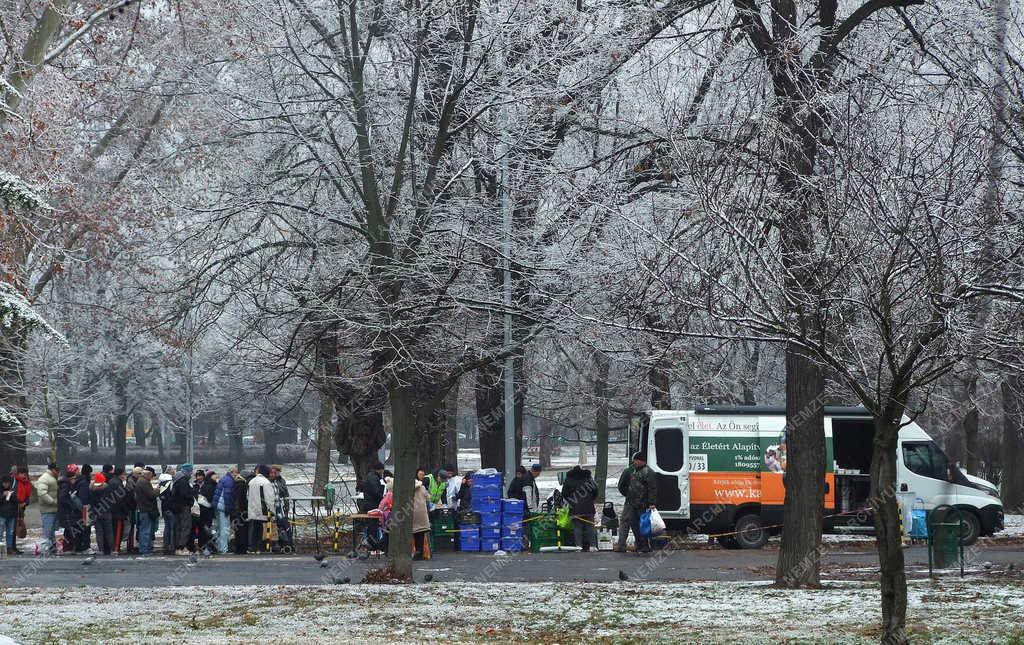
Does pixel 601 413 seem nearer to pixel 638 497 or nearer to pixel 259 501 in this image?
pixel 638 497

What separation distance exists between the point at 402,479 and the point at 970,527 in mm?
13181

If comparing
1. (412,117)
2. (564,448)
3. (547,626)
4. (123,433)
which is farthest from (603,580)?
(564,448)

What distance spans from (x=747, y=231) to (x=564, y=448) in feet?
326

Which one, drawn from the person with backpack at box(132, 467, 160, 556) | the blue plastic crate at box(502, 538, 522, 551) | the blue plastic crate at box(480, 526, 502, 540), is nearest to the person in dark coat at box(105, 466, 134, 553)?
the person with backpack at box(132, 467, 160, 556)

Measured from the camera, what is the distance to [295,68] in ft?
57.5

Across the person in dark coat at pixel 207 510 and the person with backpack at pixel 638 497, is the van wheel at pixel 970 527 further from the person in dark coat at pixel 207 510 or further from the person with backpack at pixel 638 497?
the person in dark coat at pixel 207 510

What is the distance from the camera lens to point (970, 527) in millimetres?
25000

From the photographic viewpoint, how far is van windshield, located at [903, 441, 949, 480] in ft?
84.1

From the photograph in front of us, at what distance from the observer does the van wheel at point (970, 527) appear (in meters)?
24.7

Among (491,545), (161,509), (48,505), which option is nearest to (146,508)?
(161,509)

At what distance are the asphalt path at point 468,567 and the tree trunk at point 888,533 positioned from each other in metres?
7.72

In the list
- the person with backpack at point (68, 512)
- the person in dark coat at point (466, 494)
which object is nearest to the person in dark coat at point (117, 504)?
the person with backpack at point (68, 512)

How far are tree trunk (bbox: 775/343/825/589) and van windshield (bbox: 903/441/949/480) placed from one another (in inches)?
387

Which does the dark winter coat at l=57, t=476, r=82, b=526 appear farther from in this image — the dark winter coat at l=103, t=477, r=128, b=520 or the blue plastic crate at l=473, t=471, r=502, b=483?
the blue plastic crate at l=473, t=471, r=502, b=483
